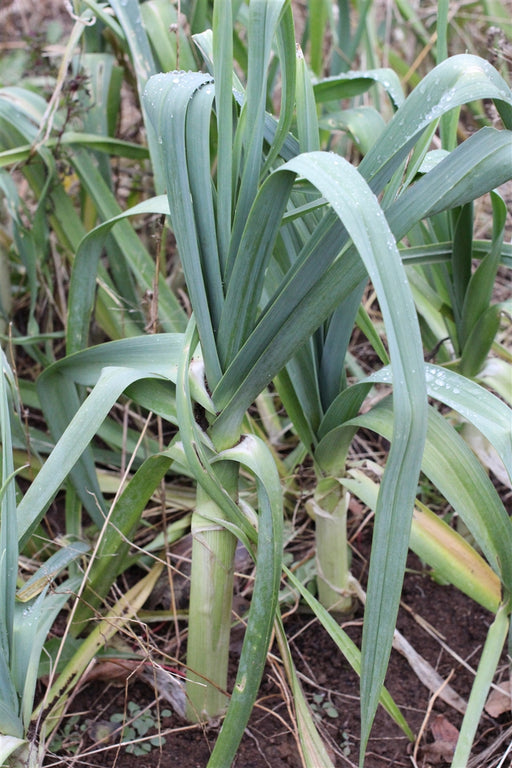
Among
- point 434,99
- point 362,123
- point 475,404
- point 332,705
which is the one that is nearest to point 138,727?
point 332,705

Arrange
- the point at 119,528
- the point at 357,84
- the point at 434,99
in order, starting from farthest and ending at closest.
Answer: the point at 357,84 → the point at 119,528 → the point at 434,99

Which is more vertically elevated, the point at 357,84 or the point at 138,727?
the point at 357,84

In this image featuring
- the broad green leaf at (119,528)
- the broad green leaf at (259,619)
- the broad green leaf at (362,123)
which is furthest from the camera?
the broad green leaf at (362,123)

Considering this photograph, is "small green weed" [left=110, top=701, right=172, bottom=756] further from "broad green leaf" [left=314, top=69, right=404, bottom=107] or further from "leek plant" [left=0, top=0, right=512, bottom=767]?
"broad green leaf" [left=314, top=69, right=404, bottom=107]

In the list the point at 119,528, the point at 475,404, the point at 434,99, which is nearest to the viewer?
the point at 434,99

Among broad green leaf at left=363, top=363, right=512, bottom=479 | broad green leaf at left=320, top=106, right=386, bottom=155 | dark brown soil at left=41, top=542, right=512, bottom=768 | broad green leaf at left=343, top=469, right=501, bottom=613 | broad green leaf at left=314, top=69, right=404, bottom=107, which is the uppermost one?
broad green leaf at left=314, top=69, right=404, bottom=107

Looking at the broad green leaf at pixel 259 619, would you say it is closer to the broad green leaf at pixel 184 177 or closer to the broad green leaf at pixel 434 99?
the broad green leaf at pixel 184 177

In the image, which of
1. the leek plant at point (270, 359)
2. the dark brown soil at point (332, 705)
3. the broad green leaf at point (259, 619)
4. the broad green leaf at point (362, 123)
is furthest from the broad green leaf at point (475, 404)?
the broad green leaf at point (362, 123)

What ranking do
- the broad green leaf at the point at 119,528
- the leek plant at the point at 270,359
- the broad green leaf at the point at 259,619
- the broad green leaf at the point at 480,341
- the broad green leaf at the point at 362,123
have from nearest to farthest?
the leek plant at the point at 270,359
the broad green leaf at the point at 259,619
the broad green leaf at the point at 119,528
the broad green leaf at the point at 480,341
the broad green leaf at the point at 362,123

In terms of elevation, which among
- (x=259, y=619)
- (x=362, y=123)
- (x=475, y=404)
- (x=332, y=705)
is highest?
(x=362, y=123)

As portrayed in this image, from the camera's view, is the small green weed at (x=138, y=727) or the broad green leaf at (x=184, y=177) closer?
the broad green leaf at (x=184, y=177)

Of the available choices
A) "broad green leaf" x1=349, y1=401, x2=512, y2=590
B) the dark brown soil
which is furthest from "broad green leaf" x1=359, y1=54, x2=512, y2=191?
the dark brown soil

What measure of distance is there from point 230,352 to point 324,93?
0.59 m

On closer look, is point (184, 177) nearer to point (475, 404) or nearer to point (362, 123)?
point (475, 404)
